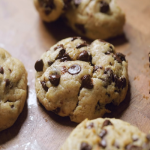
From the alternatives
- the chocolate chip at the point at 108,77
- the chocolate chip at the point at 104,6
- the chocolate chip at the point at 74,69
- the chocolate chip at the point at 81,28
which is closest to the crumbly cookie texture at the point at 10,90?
the chocolate chip at the point at 74,69

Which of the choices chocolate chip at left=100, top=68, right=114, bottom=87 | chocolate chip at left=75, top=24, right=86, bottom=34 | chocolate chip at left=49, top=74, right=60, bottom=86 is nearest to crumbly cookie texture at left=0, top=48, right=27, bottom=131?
chocolate chip at left=49, top=74, right=60, bottom=86

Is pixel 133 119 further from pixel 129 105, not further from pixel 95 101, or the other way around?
pixel 95 101

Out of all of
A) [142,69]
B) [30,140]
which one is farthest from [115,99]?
[30,140]

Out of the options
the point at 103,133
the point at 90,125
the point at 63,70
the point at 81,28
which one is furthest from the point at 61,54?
the point at 103,133

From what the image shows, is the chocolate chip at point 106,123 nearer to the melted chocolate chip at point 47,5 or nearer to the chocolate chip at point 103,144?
the chocolate chip at point 103,144

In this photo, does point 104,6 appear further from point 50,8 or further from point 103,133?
point 103,133

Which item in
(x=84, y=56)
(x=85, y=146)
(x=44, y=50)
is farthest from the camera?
(x=44, y=50)
